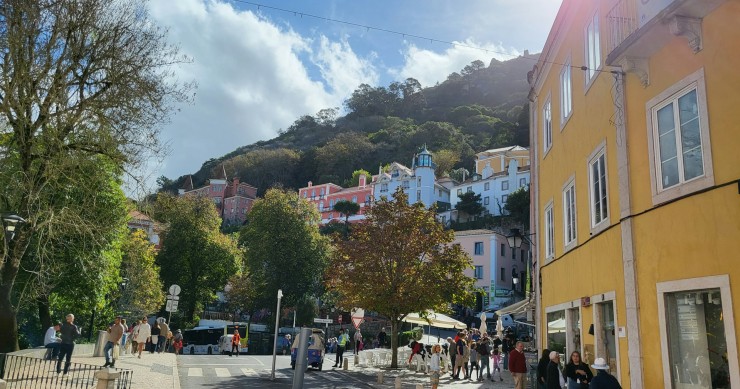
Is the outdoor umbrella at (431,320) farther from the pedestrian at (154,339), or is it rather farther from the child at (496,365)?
the pedestrian at (154,339)

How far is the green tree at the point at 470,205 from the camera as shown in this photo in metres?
77.2

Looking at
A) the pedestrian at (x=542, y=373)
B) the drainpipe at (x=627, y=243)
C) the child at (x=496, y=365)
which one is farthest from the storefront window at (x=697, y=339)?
the child at (x=496, y=365)

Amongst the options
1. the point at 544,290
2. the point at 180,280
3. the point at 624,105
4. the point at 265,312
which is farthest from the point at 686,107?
the point at 265,312

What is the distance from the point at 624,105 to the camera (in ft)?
32.7

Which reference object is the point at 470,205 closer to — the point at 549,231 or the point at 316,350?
the point at 316,350

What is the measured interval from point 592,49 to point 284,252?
42289 millimetres

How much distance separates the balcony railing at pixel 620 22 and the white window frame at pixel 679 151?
4.92ft

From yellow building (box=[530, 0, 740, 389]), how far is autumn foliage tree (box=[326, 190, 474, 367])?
10.9 metres

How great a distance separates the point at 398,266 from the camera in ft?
80.1

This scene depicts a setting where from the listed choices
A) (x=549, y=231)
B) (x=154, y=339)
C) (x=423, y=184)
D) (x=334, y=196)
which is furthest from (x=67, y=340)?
(x=334, y=196)

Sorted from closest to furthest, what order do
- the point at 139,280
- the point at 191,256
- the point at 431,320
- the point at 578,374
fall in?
1. the point at 578,374
2. the point at 431,320
3. the point at 139,280
4. the point at 191,256

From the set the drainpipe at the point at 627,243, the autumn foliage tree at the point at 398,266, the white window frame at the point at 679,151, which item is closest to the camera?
the white window frame at the point at 679,151

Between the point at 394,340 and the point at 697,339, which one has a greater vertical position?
the point at 697,339

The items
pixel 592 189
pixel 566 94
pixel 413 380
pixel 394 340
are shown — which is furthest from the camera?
pixel 394 340
